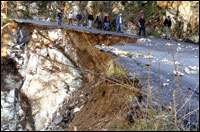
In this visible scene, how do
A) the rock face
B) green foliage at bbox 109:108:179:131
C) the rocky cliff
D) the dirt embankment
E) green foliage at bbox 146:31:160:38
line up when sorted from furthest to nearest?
green foliage at bbox 146:31:160:38
the rocky cliff
the rock face
the dirt embankment
green foliage at bbox 109:108:179:131

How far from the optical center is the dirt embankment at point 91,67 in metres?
3.32

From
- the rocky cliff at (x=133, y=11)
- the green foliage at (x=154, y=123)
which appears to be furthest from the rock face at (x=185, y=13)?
the green foliage at (x=154, y=123)

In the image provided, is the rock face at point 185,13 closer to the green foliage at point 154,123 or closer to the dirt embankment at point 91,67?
the dirt embankment at point 91,67

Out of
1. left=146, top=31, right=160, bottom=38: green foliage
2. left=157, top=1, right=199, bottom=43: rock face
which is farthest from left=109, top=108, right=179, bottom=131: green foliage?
left=146, top=31, right=160, bottom=38: green foliage

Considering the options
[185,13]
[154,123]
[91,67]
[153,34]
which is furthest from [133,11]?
[154,123]

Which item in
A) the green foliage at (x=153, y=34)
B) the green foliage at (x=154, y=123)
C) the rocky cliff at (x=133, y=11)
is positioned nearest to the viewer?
the green foliage at (x=154, y=123)

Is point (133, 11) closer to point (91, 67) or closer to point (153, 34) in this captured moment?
point (153, 34)

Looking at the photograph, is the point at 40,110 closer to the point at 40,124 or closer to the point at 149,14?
the point at 40,124

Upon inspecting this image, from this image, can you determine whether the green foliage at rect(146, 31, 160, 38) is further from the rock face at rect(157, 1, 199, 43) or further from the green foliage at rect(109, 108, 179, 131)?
the green foliage at rect(109, 108, 179, 131)

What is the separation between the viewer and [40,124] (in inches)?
405

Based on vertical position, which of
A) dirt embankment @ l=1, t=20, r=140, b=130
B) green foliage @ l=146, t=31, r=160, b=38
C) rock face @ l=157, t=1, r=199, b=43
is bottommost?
dirt embankment @ l=1, t=20, r=140, b=130

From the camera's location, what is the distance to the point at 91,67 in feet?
33.1

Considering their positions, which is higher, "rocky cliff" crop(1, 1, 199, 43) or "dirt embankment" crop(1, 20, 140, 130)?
"rocky cliff" crop(1, 1, 199, 43)

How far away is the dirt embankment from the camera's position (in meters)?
3.32
